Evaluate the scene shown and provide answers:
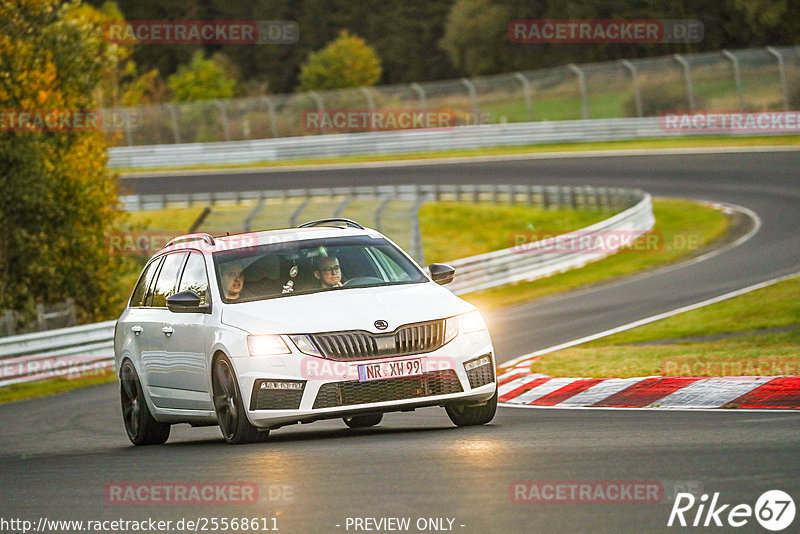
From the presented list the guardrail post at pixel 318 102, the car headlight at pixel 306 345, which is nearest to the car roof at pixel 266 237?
the car headlight at pixel 306 345

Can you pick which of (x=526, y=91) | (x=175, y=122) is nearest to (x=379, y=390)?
(x=526, y=91)

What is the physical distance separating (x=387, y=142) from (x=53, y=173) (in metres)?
27.0

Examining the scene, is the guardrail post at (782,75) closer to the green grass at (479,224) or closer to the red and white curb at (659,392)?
the green grass at (479,224)

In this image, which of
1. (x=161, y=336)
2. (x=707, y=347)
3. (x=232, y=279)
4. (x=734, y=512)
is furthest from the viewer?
(x=707, y=347)

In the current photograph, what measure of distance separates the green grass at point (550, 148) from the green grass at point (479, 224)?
9061 millimetres

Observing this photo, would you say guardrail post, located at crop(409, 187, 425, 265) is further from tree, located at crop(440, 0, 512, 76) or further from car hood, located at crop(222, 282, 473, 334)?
tree, located at crop(440, 0, 512, 76)

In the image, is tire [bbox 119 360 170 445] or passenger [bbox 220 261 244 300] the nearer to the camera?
passenger [bbox 220 261 244 300]

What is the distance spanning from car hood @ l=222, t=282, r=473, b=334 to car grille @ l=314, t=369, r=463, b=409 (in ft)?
1.25

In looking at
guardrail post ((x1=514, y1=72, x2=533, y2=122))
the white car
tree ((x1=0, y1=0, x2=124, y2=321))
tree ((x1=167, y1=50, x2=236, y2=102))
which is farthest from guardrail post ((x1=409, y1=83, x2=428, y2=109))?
the white car

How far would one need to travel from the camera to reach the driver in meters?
10.4

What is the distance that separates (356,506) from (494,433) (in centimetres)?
295

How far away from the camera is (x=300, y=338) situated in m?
9.41

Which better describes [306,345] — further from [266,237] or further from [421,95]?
[421,95]

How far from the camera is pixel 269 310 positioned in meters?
9.78
